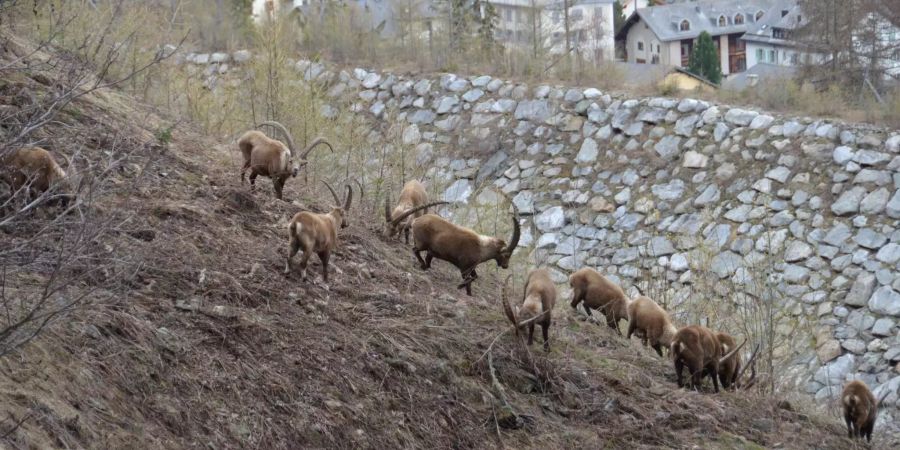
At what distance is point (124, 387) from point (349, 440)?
5.71 feet

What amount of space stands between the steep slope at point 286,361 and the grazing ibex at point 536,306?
0.28 m

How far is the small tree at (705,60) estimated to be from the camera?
143 feet

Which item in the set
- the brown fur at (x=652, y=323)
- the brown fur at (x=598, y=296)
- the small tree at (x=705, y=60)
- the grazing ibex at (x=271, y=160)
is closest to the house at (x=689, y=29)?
the small tree at (x=705, y=60)

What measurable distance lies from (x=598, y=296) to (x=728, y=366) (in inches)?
74.2

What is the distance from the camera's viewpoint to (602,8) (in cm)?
5847

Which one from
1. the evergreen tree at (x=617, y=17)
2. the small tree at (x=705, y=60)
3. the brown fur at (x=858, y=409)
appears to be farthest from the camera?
the evergreen tree at (x=617, y=17)

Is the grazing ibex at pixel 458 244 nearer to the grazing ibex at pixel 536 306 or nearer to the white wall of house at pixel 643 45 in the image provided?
the grazing ibex at pixel 536 306

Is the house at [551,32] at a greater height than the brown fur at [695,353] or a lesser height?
greater

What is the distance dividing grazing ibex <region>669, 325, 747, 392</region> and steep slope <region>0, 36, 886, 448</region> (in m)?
0.28

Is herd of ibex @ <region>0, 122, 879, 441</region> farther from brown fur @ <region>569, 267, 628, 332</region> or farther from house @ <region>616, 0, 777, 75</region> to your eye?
house @ <region>616, 0, 777, 75</region>

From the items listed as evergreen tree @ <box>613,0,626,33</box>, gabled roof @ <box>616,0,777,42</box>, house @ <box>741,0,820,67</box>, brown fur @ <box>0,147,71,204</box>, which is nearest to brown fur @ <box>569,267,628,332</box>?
brown fur @ <box>0,147,71,204</box>

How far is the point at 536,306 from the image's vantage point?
10250 mm

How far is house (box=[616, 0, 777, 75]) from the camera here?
5469 cm

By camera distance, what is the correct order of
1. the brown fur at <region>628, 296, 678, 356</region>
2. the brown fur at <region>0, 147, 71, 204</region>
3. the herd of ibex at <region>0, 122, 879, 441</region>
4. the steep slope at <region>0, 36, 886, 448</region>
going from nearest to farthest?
the steep slope at <region>0, 36, 886, 448</region> → the brown fur at <region>0, 147, 71, 204</region> → the herd of ibex at <region>0, 122, 879, 441</region> → the brown fur at <region>628, 296, 678, 356</region>
